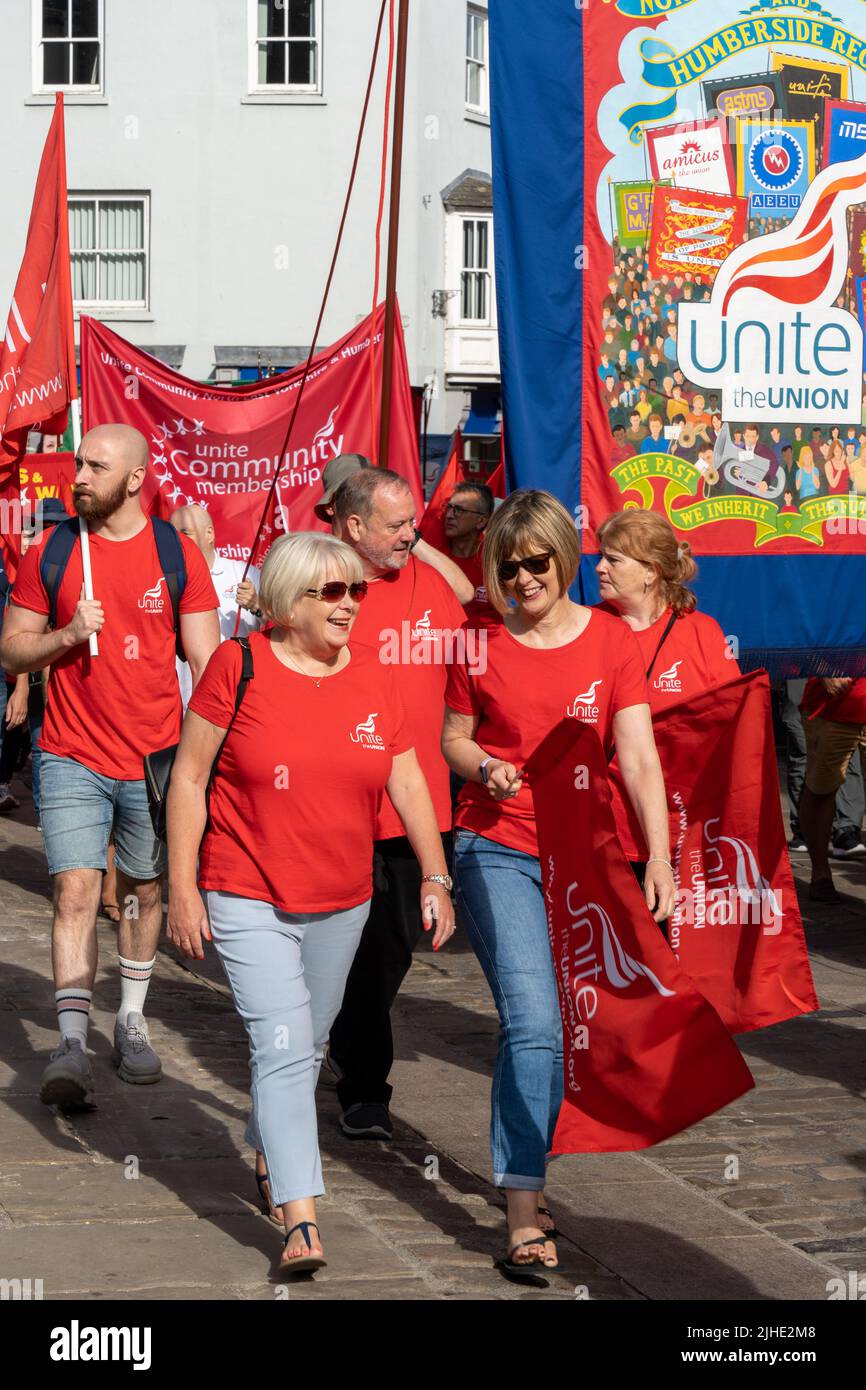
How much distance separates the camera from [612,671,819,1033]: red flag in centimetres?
550

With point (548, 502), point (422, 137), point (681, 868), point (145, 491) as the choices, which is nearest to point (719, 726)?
point (681, 868)

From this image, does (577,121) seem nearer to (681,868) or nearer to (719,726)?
(719,726)

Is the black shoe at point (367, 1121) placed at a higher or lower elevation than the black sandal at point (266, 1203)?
lower

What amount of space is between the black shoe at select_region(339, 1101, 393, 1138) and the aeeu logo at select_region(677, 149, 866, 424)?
265cm

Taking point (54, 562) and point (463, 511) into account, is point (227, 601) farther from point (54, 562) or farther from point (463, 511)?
point (54, 562)

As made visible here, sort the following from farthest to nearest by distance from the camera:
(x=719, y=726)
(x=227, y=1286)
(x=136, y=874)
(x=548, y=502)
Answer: (x=136, y=874) < (x=719, y=726) < (x=548, y=502) < (x=227, y=1286)

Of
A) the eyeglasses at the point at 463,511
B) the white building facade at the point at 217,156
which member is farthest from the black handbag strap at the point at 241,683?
the white building facade at the point at 217,156

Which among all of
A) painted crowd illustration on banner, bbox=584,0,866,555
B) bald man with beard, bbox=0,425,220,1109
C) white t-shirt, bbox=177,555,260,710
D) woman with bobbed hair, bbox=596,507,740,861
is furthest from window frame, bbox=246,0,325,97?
woman with bobbed hair, bbox=596,507,740,861

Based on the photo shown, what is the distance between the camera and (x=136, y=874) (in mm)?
6102

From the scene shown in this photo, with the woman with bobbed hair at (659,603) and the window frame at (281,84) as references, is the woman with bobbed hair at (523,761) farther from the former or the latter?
the window frame at (281,84)

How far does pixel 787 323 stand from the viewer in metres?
6.43

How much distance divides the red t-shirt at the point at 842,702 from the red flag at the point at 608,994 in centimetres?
501

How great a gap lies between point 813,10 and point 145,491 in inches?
207

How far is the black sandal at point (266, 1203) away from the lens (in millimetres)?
4844
